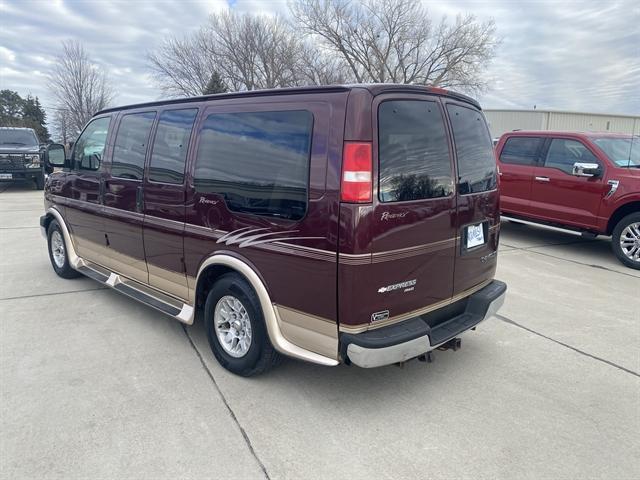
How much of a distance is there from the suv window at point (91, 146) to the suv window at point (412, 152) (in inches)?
130

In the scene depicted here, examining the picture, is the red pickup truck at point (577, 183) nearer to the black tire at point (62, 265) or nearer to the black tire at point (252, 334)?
the black tire at point (252, 334)

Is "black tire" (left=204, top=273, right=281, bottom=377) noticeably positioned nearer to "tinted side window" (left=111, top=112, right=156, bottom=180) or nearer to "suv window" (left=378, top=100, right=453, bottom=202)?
"suv window" (left=378, top=100, right=453, bottom=202)

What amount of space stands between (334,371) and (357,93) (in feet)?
6.85

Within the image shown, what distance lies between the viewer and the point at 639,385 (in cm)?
343

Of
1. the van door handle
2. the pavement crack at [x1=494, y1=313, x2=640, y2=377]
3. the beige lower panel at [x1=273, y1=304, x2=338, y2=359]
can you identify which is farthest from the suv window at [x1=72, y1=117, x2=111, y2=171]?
the pavement crack at [x1=494, y1=313, x2=640, y2=377]

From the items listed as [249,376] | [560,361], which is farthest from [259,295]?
[560,361]

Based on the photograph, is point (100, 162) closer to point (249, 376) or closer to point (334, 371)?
point (249, 376)

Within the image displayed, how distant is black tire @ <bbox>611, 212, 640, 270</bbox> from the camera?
6691mm

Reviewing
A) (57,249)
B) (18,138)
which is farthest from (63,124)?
(57,249)

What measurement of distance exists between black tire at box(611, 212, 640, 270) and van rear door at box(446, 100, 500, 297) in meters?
4.21

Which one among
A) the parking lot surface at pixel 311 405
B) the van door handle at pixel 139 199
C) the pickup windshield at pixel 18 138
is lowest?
the parking lot surface at pixel 311 405

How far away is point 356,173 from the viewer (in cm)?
267

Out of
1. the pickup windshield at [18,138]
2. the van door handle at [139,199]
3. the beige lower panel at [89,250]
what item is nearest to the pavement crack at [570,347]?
the van door handle at [139,199]

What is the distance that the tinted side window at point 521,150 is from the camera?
319 inches
